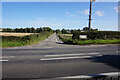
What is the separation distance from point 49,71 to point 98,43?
1404 cm

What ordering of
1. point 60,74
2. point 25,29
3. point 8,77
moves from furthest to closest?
1. point 25,29
2. point 60,74
3. point 8,77

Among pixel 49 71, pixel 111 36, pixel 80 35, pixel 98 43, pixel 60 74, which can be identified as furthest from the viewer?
pixel 111 36

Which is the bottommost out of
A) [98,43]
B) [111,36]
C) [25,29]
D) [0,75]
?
[0,75]

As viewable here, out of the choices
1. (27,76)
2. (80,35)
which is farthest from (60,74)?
(80,35)

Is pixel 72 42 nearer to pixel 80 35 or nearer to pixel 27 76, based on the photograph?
pixel 80 35

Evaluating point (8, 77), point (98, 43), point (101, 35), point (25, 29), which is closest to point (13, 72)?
point (8, 77)

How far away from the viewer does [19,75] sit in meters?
4.76

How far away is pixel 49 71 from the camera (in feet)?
17.3

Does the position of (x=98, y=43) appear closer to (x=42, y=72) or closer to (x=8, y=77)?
(x=42, y=72)

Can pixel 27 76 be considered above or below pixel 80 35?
below

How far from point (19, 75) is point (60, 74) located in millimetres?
2064

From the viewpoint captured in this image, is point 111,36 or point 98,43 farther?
point 111,36

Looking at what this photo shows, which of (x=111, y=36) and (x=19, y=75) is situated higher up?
(x=111, y=36)

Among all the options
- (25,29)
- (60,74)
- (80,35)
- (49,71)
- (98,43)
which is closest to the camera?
(60,74)
